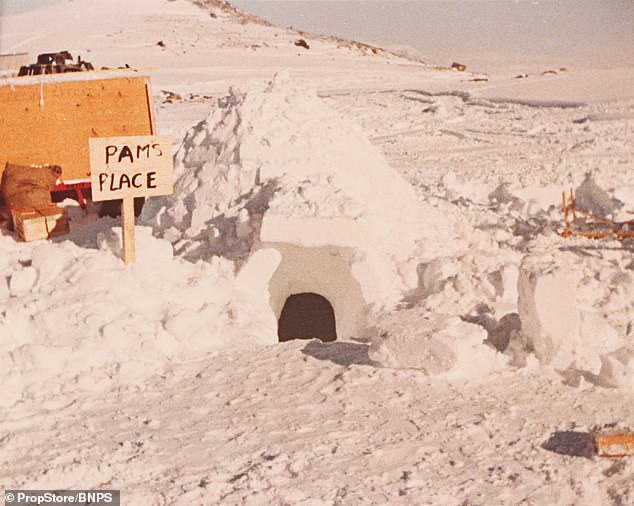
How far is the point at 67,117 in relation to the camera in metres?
9.21

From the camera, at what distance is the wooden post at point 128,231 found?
589cm

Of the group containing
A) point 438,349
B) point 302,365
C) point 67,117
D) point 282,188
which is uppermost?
point 67,117

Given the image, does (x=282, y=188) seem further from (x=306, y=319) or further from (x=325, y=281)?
(x=306, y=319)

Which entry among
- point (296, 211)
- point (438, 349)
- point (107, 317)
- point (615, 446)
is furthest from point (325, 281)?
point (615, 446)

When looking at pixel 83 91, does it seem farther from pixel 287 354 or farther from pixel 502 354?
pixel 502 354

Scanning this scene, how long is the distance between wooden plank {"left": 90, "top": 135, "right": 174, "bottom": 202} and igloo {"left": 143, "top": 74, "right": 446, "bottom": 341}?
0.89 metres

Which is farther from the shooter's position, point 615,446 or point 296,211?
point 296,211

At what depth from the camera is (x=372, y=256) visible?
20.7 feet

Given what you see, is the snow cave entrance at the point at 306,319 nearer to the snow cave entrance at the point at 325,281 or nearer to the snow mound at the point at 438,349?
the snow cave entrance at the point at 325,281

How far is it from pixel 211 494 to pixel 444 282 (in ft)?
10.0

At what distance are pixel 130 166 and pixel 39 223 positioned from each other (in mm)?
2384

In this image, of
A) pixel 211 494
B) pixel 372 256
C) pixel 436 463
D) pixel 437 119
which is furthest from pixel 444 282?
pixel 437 119

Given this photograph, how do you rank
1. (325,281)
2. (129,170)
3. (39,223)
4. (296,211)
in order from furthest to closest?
(39,223) → (325,281) → (296,211) → (129,170)

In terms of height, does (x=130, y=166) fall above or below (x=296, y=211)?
above
